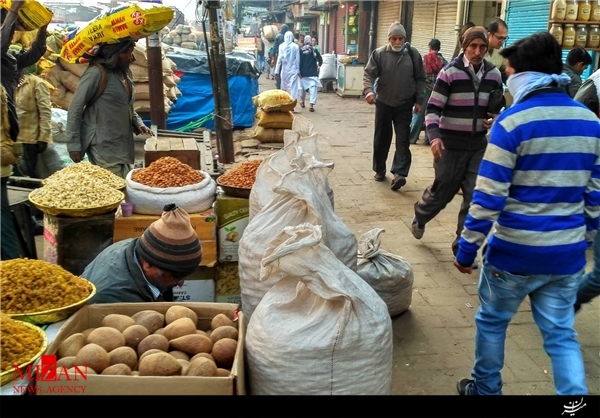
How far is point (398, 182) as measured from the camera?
306 inches

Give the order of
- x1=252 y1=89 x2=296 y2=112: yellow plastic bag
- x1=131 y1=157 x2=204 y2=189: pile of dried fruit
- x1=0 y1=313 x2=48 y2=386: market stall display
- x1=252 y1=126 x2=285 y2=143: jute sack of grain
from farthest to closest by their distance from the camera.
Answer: x1=252 y1=126 x2=285 y2=143: jute sack of grain
x1=252 y1=89 x2=296 y2=112: yellow plastic bag
x1=131 y1=157 x2=204 y2=189: pile of dried fruit
x1=0 y1=313 x2=48 y2=386: market stall display

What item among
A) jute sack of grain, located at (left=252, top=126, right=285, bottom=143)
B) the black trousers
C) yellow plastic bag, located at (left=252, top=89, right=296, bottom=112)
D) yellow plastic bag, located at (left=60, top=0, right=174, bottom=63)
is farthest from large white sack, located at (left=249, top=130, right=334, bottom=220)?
jute sack of grain, located at (left=252, top=126, right=285, bottom=143)

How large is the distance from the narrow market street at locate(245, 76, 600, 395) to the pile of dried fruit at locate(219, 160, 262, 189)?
1439mm

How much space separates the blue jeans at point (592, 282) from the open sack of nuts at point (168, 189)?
255 cm

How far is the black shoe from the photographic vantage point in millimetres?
7754

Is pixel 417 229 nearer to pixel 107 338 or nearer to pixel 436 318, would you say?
pixel 436 318

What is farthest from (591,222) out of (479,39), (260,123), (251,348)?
(260,123)

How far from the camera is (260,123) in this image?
10.7 metres

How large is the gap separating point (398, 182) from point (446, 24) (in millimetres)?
Result: 6739

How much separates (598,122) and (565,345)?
1062mm

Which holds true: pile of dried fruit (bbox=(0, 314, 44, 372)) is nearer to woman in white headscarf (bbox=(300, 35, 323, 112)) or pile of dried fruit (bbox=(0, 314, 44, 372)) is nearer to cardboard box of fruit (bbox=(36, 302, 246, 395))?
cardboard box of fruit (bbox=(36, 302, 246, 395))

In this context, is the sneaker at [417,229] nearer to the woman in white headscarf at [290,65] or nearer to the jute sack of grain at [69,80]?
the jute sack of grain at [69,80]
